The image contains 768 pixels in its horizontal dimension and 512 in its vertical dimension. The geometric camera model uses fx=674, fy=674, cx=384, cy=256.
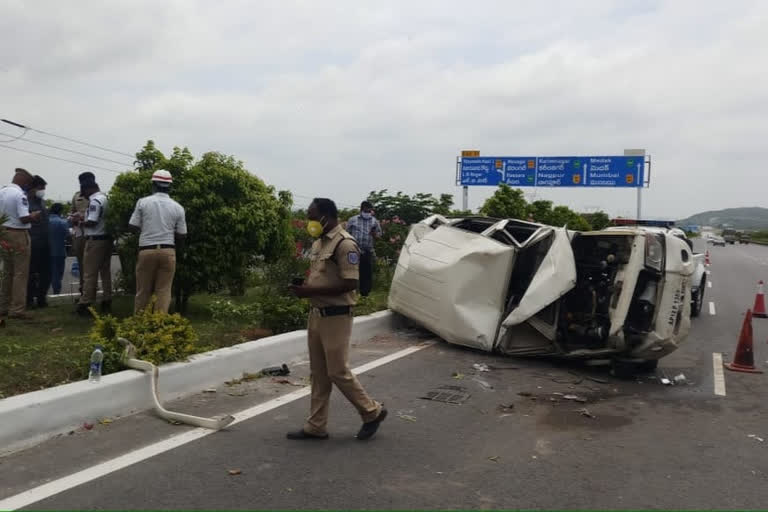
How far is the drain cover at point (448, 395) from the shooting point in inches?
247

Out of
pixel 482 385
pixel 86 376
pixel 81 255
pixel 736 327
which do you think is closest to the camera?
pixel 86 376

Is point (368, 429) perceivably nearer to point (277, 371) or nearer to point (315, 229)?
point (315, 229)

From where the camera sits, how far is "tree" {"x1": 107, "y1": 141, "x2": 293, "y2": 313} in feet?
27.7

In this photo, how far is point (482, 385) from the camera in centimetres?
691

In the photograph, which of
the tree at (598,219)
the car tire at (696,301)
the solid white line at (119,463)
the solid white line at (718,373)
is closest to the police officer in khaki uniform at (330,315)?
the solid white line at (119,463)

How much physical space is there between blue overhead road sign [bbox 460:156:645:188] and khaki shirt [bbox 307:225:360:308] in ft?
82.7

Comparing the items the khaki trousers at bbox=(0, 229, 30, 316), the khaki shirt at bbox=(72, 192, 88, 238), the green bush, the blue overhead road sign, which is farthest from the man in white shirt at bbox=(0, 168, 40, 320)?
the blue overhead road sign

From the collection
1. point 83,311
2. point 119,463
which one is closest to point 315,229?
point 119,463

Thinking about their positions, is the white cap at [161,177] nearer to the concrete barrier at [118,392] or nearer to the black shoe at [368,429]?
the concrete barrier at [118,392]

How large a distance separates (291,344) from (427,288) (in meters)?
2.07

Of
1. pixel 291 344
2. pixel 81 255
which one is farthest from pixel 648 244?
pixel 81 255

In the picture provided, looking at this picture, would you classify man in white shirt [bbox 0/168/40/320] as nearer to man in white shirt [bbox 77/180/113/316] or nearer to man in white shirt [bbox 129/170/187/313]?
man in white shirt [bbox 77/180/113/316]

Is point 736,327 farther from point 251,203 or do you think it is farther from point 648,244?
point 251,203

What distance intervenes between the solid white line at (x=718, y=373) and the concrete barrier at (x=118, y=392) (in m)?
4.61
